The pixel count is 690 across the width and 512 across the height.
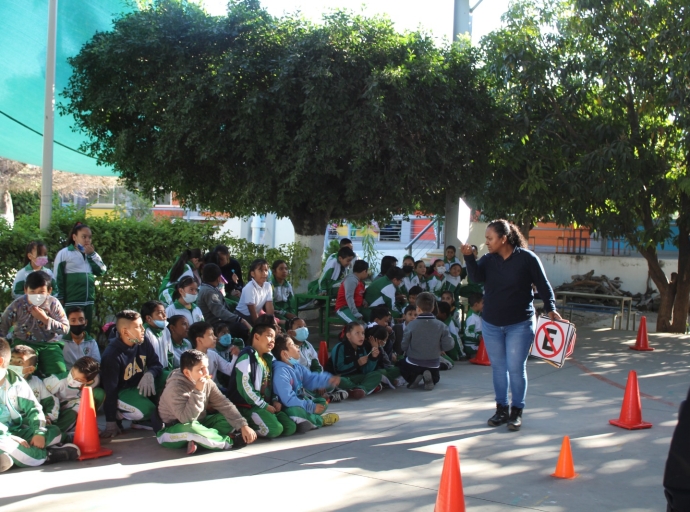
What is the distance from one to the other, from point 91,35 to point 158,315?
23.8ft

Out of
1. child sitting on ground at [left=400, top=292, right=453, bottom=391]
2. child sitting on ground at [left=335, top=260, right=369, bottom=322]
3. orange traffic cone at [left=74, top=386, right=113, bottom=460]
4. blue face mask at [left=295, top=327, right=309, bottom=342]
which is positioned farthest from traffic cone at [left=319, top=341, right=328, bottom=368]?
orange traffic cone at [left=74, top=386, right=113, bottom=460]

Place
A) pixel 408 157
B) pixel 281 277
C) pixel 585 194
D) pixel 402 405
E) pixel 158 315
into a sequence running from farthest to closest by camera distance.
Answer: pixel 585 194 → pixel 408 157 → pixel 281 277 → pixel 402 405 → pixel 158 315

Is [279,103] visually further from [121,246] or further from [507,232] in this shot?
[507,232]

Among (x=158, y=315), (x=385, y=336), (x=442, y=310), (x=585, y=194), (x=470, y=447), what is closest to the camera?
(x=470, y=447)

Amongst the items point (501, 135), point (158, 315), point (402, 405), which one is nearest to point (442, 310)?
point (402, 405)

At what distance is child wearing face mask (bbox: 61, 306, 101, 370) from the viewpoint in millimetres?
6867

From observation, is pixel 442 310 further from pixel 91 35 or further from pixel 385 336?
pixel 91 35

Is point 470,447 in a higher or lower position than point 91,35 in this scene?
lower

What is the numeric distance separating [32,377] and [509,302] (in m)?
4.10

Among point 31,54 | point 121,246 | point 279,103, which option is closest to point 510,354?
point 121,246

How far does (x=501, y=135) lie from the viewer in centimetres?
1259

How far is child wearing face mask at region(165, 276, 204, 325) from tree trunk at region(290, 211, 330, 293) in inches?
214

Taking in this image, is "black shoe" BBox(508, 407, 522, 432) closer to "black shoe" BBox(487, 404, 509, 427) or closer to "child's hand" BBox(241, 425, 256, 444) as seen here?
"black shoe" BBox(487, 404, 509, 427)

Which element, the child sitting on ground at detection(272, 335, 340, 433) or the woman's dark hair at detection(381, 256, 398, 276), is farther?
the woman's dark hair at detection(381, 256, 398, 276)
